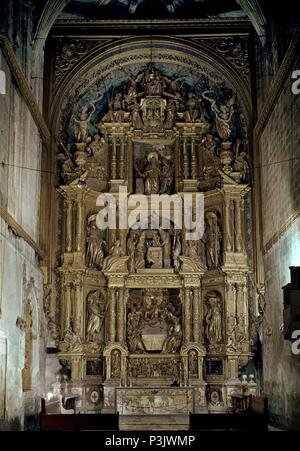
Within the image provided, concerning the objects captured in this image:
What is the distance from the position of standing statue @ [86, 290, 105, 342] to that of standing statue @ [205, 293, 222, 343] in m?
3.15

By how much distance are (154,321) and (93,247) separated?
9.43ft

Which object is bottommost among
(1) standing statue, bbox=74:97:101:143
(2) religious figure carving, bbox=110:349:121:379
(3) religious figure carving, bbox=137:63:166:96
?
(2) religious figure carving, bbox=110:349:121:379

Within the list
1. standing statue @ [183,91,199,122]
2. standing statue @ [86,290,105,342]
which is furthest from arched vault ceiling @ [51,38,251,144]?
standing statue @ [86,290,105,342]

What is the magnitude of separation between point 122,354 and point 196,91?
28.6 feet

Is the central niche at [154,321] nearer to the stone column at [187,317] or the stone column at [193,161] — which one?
the stone column at [187,317]

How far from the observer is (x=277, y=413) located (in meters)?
18.2

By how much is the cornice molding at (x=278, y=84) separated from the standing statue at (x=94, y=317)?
6.78 metres

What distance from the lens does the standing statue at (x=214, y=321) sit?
71.5 ft

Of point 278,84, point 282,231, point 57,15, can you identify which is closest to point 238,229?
point 282,231

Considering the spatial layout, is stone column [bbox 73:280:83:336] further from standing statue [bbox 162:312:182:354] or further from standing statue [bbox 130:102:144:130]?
standing statue [bbox 130:102:144:130]

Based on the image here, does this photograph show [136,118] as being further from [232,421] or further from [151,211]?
[232,421]

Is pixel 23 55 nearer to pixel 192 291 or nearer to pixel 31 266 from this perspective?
pixel 31 266

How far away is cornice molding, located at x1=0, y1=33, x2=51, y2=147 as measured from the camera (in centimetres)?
1590

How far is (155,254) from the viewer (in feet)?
74.2
